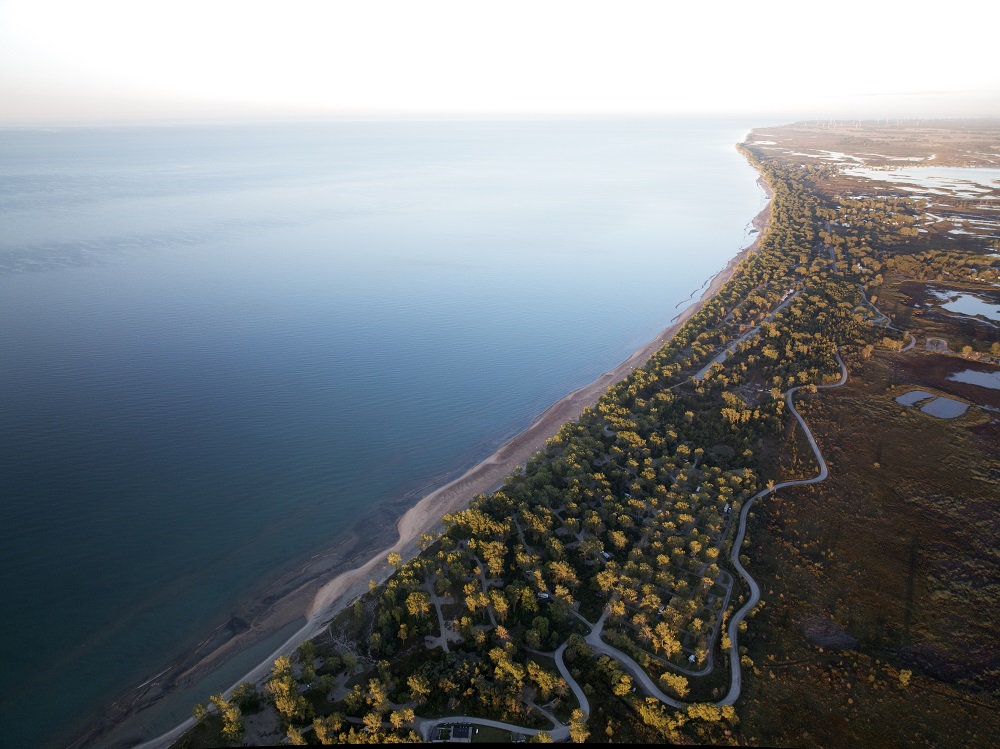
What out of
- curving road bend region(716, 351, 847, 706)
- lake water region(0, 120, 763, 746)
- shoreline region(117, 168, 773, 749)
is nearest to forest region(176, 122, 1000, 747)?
curving road bend region(716, 351, 847, 706)

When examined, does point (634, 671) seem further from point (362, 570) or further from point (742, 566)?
point (362, 570)

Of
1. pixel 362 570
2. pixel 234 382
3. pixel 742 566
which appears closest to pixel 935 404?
pixel 742 566

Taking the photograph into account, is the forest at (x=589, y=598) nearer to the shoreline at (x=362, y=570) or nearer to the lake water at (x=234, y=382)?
the shoreline at (x=362, y=570)

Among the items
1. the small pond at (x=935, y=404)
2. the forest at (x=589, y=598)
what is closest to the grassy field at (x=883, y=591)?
the small pond at (x=935, y=404)

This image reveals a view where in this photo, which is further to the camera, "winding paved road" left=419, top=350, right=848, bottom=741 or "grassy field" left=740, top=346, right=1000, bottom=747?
"grassy field" left=740, top=346, right=1000, bottom=747

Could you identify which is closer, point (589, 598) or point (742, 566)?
point (589, 598)

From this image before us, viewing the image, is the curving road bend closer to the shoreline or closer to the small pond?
the small pond
